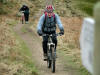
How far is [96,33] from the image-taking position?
2.24 metres

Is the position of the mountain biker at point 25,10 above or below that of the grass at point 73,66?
below

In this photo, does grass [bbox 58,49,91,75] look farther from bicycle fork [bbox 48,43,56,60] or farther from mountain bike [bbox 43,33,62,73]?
bicycle fork [bbox 48,43,56,60]

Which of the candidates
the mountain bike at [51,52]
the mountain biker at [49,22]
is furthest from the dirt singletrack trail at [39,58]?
the mountain biker at [49,22]

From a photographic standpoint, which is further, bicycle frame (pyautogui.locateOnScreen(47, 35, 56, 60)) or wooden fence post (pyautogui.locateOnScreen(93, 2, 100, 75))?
bicycle frame (pyautogui.locateOnScreen(47, 35, 56, 60))

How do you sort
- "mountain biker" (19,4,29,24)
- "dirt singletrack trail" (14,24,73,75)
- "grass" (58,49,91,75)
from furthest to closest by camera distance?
"mountain biker" (19,4,29,24), "dirt singletrack trail" (14,24,73,75), "grass" (58,49,91,75)

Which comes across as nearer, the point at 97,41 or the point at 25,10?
the point at 97,41

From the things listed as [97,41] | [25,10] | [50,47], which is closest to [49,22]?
[50,47]

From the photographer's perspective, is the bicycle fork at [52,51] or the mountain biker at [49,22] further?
the bicycle fork at [52,51]

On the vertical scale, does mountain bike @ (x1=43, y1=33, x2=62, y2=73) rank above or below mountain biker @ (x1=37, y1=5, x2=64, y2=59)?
below

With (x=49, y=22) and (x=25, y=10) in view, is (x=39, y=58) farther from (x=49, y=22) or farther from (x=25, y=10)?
(x=25, y=10)

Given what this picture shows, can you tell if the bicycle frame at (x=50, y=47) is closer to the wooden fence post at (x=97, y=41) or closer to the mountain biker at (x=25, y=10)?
the wooden fence post at (x=97, y=41)

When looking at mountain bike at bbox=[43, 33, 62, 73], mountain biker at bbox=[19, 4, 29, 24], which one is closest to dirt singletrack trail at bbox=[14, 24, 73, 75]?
mountain bike at bbox=[43, 33, 62, 73]

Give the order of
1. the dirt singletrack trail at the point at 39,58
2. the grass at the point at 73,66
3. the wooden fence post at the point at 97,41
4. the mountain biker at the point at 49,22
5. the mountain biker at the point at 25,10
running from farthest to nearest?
the mountain biker at the point at 25,10, the dirt singletrack trail at the point at 39,58, the grass at the point at 73,66, the mountain biker at the point at 49,22, the wooden fence post at the point at 97,41

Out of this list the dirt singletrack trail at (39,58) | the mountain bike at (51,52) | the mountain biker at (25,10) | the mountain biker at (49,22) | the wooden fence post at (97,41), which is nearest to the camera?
the wooden fence post at (97,41)
